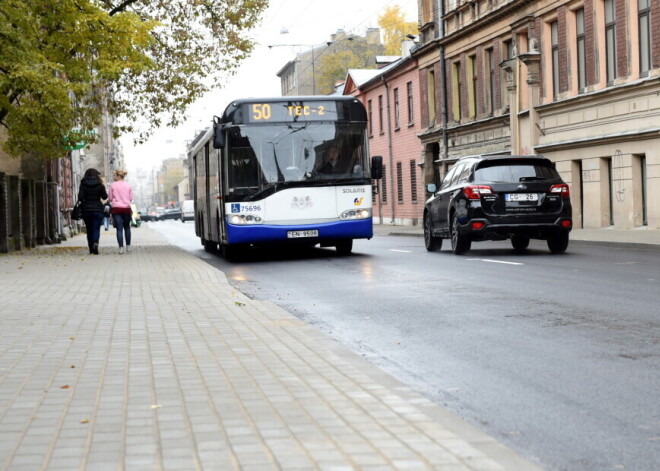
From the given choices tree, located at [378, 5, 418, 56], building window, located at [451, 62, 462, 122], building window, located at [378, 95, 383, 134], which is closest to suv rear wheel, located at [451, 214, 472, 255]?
building window, located at [451, 62, 462, 122]

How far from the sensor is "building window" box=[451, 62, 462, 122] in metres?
44.0

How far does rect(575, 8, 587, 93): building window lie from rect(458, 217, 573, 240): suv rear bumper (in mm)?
13794

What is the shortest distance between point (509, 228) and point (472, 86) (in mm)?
24406

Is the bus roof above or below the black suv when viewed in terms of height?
above

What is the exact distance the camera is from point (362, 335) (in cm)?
900

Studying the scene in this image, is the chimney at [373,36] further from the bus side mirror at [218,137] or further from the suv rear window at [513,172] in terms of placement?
the suv rear window at [513,172]

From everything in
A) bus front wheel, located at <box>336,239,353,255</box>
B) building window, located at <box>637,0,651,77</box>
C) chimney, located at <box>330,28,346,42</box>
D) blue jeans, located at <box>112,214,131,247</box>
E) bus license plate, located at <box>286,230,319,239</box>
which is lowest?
bus front wheel, located at <box>336,239,353,255</box>

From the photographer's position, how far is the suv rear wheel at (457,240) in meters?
19.4

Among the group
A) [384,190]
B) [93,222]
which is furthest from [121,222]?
[384,190]

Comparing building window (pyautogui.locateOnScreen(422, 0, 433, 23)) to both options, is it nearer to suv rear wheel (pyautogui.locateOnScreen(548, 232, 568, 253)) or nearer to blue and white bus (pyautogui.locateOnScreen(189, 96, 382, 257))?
blue and white bus (pyautogui.locateOnScreen(189, 96, 382, 257))

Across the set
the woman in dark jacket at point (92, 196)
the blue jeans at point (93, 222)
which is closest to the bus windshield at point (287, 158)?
the woman in dark jacket at point (92, 196)

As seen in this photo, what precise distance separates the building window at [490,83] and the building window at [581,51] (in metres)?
7.36

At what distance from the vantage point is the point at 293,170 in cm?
2031

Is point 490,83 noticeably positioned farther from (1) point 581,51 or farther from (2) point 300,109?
(2) point 300,109
